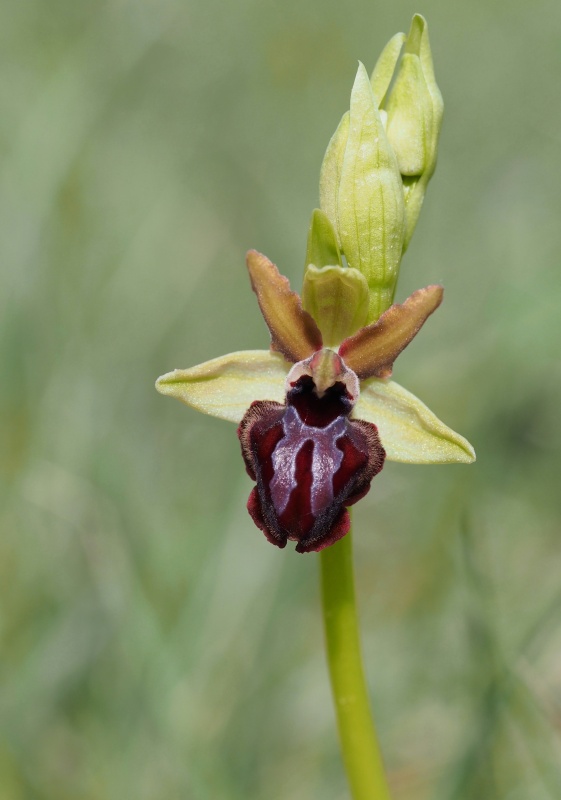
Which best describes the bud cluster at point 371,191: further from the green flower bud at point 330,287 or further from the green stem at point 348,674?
the green stem at point 348,674

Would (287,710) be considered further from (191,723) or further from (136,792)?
(136,792)

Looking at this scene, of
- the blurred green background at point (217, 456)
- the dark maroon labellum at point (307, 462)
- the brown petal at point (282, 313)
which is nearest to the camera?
the dark maroon labellum at point (307, 462)

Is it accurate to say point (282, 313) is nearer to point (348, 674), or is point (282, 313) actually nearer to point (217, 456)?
point (348, 674)

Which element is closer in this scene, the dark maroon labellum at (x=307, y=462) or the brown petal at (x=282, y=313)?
the dark maroon labellum at (x=307, y=462)

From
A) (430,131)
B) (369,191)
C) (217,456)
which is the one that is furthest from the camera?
(217,456)

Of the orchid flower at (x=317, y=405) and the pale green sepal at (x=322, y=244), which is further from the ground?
the pale green sepal at (x=322, y=244)

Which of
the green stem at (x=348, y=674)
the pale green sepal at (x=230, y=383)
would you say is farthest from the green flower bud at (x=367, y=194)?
the green stem at (x=348, y=674)

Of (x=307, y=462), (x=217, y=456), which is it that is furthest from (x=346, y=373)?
(x=217, y=456)

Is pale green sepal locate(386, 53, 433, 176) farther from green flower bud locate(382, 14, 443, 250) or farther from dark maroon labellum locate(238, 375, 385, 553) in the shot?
dark maroon labellum locate(238, 375, 385, 553)
